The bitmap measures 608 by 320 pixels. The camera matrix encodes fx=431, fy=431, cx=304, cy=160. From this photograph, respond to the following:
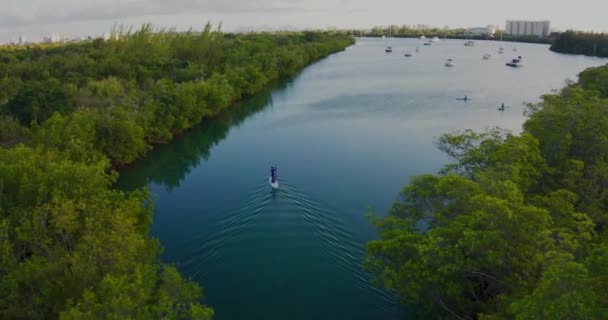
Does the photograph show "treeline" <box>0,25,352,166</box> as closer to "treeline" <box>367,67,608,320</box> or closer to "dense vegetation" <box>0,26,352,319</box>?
"dense vegetation" <box>0,26,352,319</box>

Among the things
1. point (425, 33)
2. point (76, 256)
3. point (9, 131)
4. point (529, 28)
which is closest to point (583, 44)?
point (529, 28)

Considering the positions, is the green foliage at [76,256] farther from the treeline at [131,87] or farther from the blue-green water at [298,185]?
the treeline at [131,87]

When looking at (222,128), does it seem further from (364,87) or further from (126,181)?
(364,87)

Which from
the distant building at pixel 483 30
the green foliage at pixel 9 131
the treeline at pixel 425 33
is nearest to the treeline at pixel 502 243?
the green foliage at pixel 9 131

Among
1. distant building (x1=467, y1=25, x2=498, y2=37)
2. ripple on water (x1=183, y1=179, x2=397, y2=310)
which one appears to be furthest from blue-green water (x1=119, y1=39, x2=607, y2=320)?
distant building (x1=467, y1=25, x2=498, y2=37)

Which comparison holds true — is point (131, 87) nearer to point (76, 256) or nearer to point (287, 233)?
point (287, 233)

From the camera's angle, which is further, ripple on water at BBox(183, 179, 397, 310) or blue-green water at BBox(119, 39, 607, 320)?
ripple on water at BBox(183, 179, 397, 310)
